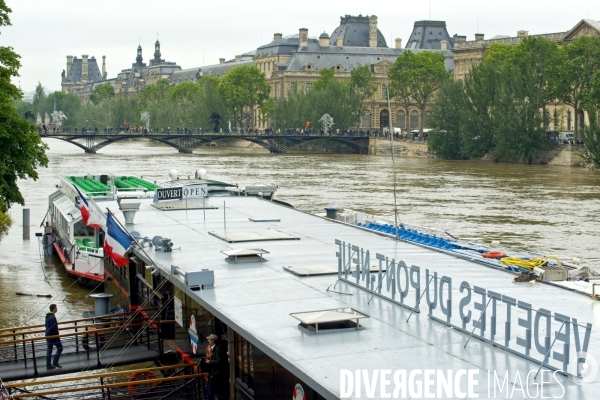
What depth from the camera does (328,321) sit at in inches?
469

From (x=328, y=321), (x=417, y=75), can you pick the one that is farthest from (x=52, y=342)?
(x=417, y=75)

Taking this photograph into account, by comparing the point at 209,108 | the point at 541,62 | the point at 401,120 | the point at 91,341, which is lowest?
the point at 91,341

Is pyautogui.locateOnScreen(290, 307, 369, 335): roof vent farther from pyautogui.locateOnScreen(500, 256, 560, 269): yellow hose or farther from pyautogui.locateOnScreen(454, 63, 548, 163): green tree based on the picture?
pyautogui.locateOnScreen(454, 63, 548, 163): green tree

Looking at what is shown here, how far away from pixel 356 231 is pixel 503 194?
3406 centimetres

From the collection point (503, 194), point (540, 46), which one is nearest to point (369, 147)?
point (540, 46)

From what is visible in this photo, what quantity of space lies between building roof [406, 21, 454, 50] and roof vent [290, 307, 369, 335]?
153 meters

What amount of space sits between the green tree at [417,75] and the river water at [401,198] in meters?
29.9

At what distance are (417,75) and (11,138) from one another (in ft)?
308

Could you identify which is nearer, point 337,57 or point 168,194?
point 168,194

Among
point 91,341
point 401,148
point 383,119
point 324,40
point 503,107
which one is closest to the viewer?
point 91,341

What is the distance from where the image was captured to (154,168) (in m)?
75.6

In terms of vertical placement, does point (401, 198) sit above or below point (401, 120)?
below

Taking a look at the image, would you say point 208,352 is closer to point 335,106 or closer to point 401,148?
point 401,148

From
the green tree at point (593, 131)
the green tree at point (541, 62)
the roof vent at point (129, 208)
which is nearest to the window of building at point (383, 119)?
the green tree at point (541, 62)
